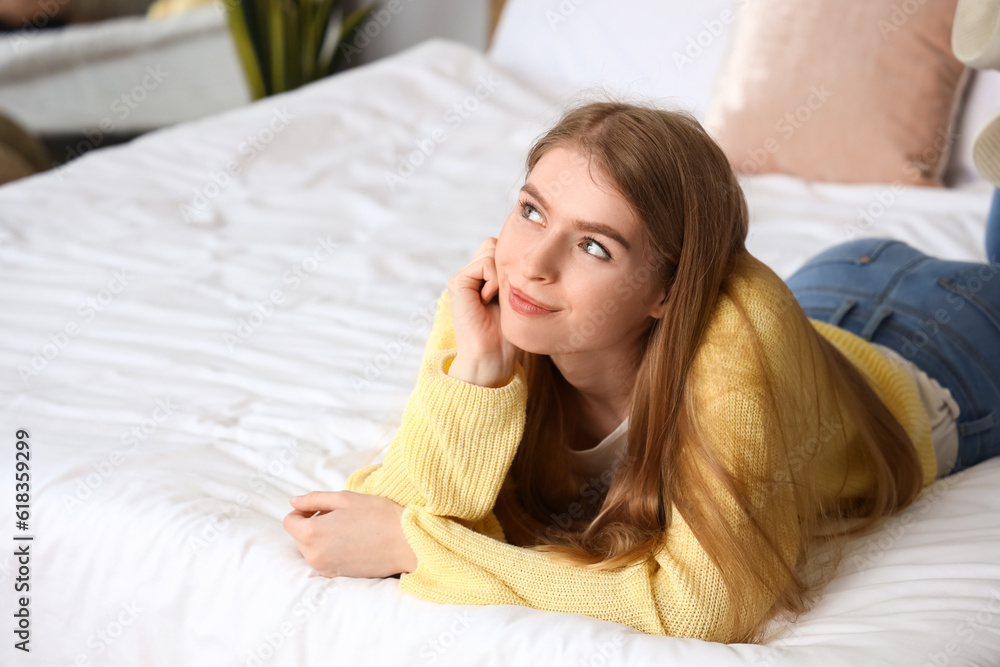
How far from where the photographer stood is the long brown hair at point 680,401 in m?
0.84

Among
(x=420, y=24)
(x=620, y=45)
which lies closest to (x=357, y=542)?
(x=620, y=45)

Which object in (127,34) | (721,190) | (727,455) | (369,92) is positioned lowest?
(127,34)

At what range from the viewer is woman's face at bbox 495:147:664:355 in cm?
85

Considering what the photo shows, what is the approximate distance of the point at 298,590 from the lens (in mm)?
916

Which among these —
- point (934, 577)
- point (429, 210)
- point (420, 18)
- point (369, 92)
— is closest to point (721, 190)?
point (934, 577)

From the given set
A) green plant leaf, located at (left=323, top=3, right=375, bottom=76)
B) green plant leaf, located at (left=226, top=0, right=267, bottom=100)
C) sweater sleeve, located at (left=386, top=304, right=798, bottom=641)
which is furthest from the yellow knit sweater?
green plant leaf, located at (left=323, top=3, right=375, bottom=76)

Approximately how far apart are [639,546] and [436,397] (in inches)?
10.0

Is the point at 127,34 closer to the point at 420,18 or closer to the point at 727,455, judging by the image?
the point at 420,18

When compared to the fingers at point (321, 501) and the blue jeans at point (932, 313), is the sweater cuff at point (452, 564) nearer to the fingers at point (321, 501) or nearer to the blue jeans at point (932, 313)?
the fingers at point (321, 501)

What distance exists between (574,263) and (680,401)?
0.18 meters

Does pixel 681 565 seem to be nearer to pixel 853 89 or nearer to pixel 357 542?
pixel 357 542

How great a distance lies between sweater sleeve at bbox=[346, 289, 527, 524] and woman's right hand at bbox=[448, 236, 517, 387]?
2 centimetres

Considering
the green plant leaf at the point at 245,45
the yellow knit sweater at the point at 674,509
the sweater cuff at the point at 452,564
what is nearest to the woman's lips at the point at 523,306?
the yellow knit sweater at the point at 674,509

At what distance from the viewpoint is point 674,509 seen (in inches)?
34.1
